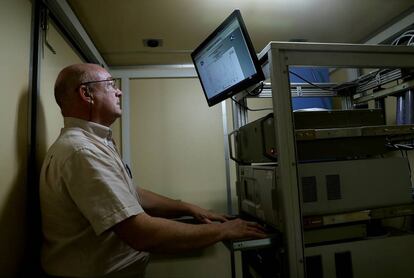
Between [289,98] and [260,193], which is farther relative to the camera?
[260,193]

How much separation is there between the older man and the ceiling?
79 cm

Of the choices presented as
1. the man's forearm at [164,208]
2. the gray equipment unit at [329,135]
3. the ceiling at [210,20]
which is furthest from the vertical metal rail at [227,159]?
the gray equipment unit at [329,135]

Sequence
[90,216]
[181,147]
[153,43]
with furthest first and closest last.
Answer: [181,147] < [153,43] < [90,216]

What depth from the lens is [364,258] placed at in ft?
3.94

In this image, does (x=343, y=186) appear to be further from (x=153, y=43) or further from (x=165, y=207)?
(x=153, y=43)

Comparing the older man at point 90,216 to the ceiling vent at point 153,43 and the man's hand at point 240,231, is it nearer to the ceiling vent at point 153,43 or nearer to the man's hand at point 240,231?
the man's hand at point 240,231

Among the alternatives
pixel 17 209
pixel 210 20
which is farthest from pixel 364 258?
pixel 210 20

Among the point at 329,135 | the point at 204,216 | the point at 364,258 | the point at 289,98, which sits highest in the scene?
the point at 289,98

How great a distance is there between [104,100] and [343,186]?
1.24 metres

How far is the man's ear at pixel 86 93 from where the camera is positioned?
1.24m

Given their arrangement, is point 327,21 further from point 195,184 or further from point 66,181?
point 66,181

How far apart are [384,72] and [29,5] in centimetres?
211

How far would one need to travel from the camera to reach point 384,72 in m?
1.76

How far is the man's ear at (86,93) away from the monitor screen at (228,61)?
74 cm
